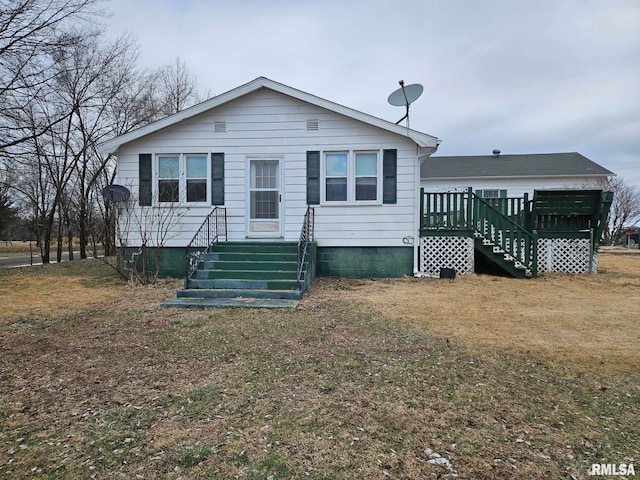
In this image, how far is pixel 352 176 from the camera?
9.52 meters

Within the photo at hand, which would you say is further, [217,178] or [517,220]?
[517,220]

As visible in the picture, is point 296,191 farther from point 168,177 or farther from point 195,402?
point 195,402

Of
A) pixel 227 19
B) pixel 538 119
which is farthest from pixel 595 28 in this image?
pixel 538 119

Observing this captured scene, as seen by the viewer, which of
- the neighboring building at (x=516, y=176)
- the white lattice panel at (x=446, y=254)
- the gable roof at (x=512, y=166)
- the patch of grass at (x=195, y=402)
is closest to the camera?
the patch of grass at (x=195, y=402)

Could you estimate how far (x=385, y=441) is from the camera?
234 centimetres

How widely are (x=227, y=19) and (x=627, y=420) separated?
1439cm

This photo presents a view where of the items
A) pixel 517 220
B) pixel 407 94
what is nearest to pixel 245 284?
pixel 407 94

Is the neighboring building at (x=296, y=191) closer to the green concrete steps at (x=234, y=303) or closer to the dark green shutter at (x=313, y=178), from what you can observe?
the dark green shutter at (x=313, y=178)

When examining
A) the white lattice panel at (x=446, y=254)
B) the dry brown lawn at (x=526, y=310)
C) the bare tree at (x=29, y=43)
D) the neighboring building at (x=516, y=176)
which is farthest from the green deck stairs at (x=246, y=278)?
the neighboring building at (x=516, y=176)

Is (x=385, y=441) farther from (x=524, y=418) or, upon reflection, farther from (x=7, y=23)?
(x=7, y=23)

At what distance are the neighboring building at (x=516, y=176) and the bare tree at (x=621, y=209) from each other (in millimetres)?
11833

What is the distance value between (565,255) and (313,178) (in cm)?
741

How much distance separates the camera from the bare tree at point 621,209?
2959cm

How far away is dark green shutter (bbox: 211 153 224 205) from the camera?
31.5 ft
